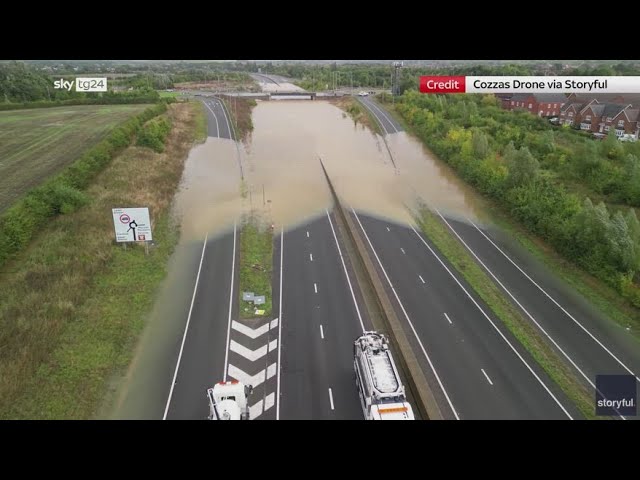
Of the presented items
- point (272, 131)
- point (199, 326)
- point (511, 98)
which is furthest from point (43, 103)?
point (511, 98)

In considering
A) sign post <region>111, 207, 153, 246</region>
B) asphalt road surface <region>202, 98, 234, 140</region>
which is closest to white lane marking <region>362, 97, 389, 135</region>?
asphalt road surface <region>202, 98, 234, 140</region>

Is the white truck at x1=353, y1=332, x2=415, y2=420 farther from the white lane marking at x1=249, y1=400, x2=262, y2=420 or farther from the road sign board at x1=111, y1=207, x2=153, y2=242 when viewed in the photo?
the road sign board at x1=111, y1=207, x2=153, y2=242

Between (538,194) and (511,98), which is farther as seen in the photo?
(511,98)

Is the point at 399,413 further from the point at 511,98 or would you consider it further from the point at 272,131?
the point at 511,98

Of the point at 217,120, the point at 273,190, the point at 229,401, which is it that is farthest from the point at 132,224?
the point at 217,120

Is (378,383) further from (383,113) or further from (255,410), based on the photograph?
(383,113)
